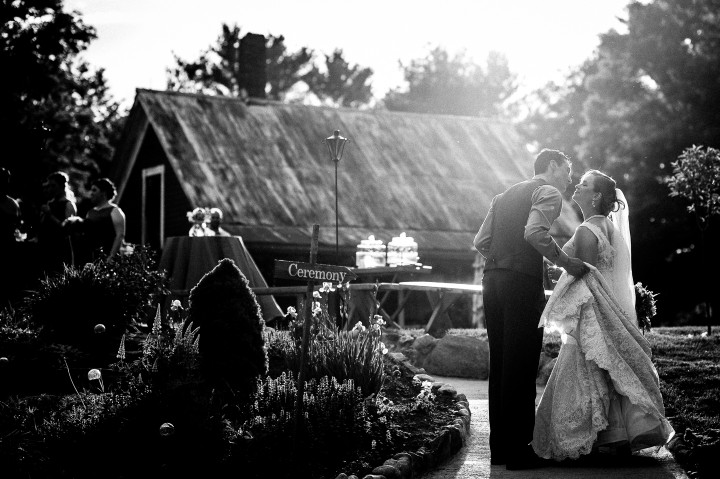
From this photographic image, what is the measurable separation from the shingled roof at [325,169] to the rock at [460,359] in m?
8.69

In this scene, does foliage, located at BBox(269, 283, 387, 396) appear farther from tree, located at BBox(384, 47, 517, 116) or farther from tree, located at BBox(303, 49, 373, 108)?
tree, located at BBox(303, 49, 373, 108)

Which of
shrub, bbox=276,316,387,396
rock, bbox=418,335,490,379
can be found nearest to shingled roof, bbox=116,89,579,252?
rock, bbox=418,335,490,379

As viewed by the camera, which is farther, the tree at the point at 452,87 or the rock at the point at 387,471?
the tree at the point at 452,87

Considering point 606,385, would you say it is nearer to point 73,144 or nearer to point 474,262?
point 474,262

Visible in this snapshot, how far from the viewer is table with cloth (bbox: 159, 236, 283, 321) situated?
14.1m

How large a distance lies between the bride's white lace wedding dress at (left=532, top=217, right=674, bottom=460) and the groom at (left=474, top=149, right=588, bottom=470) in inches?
8.4

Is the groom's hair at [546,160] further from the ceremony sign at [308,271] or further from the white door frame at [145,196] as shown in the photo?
the white door frame at [145,196]

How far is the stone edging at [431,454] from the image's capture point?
21.7 feet

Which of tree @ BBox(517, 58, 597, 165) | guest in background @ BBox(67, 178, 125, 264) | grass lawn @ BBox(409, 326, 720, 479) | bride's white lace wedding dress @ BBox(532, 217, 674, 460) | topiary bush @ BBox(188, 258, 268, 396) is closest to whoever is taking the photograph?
grass lawn @ BBox(409, 326, 720, 479)

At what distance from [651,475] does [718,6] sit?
2849 centimetres

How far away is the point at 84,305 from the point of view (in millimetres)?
10086

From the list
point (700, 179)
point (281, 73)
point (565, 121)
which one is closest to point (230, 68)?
point (281, 73)

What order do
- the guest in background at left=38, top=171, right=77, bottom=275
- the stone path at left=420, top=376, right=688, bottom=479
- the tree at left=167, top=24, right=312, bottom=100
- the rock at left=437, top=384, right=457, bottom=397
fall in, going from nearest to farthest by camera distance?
the stone path at left=420, top=376, right=688, bottom=479 → the rock at left=437, top=384, right=457, bottom=397 → the guest in background at left=38, top=171, right=77, bottom=275 → the tree at left=167, top=24, right=312, bottom=100

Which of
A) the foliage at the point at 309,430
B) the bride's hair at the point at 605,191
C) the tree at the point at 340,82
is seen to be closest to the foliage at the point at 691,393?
the bride's hair at the point at 605,191
